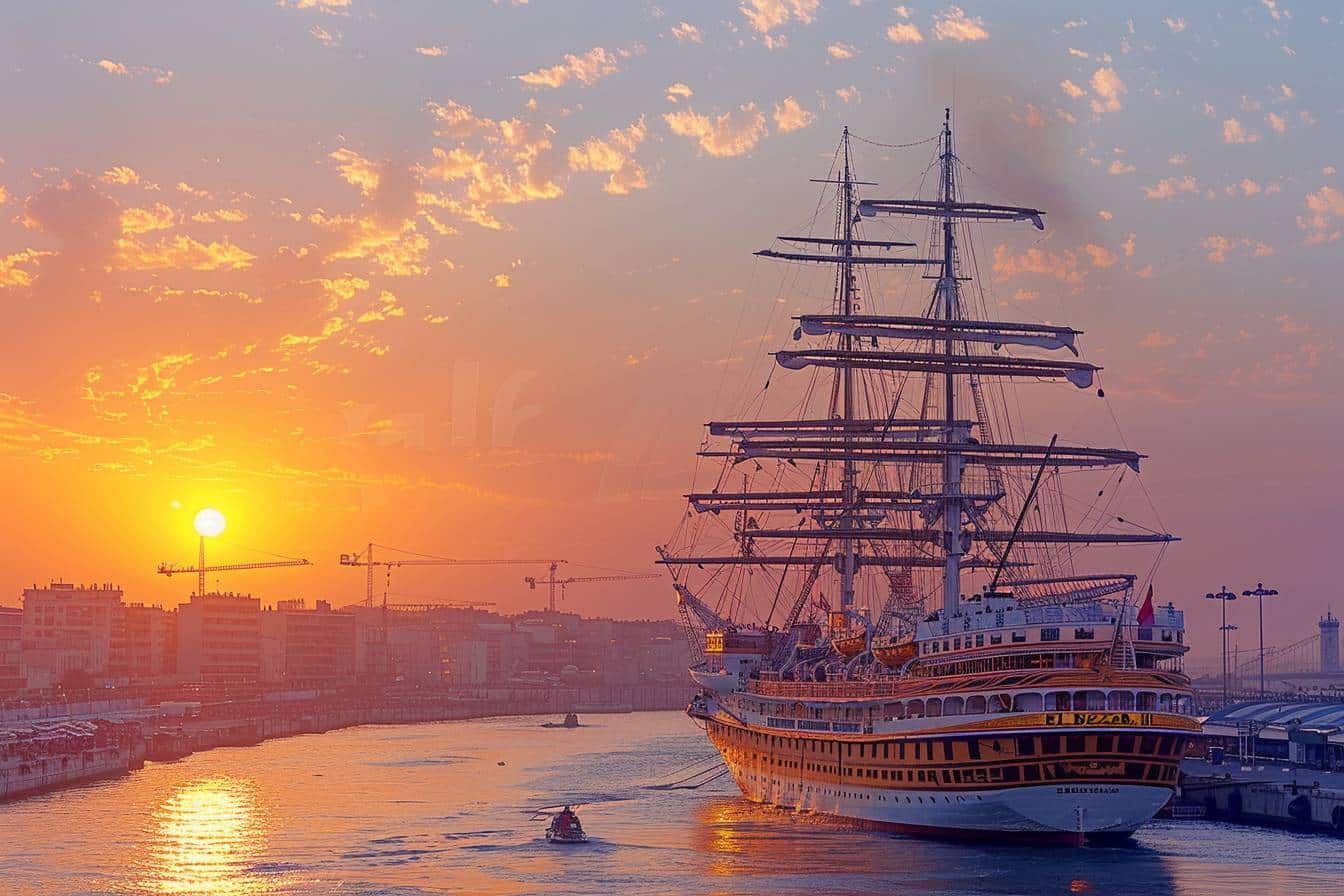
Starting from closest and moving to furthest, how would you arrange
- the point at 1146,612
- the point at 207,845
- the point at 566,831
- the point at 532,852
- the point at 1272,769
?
the point at 1146,612, the point at 532,852, the point at 207,845, the point at 566,831, the point at 1272,769

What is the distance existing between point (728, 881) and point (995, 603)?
63.3 feet

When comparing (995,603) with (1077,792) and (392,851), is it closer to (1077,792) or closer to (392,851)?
(1077,792)

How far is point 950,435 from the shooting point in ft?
357

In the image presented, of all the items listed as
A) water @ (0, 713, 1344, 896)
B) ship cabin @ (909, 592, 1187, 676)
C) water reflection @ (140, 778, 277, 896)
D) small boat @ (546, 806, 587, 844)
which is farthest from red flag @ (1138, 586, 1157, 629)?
water reflection @ (140, 778, 277, 896)

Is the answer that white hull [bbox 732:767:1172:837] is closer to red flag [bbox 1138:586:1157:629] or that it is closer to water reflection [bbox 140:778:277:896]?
red flag [bbox 1138:586:1157:629]

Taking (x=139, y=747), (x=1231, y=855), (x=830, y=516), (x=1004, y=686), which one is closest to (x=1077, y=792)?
(x=1004, y=686)

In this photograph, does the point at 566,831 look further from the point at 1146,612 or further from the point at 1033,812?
the point at 1146,612

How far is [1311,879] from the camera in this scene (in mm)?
80812

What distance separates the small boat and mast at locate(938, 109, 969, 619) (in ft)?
73.1

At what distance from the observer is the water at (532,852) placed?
78938 millimetres

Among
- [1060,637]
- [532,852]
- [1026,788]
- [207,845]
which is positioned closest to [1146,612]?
[1060,637]

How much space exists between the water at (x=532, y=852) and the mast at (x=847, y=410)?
16145 mm

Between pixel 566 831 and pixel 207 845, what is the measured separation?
694 inches

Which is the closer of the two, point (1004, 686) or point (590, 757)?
point (1004, 686)
